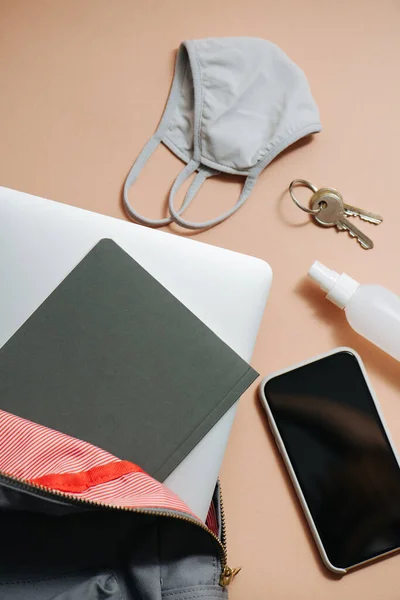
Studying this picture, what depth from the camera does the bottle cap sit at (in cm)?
53

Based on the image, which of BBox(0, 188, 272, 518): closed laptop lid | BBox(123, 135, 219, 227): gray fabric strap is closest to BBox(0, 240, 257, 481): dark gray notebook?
BBox(0, 188, 272, 518): closed laptop lid

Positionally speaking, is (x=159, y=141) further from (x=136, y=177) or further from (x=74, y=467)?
(x=74, y=467)

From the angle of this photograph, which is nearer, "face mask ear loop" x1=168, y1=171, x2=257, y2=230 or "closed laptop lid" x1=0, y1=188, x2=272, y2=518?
"closed laptop lid" x1=0, y1=188, x2=272, y2=518

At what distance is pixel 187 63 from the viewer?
23.2 inches

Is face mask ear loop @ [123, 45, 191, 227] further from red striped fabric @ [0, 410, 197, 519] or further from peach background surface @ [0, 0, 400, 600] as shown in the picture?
red striped fabric @ [0, 410, 197, 519]

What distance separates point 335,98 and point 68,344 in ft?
1.36

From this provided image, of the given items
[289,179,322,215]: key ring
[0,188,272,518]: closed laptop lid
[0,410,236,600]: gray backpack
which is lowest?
Answer: [0,410,236,600]: gray backpack

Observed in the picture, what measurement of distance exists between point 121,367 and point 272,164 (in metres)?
0.30

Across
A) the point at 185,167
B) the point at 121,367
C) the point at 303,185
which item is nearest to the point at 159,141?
the point at 185,167

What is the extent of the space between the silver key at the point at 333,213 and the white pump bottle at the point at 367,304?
60mm

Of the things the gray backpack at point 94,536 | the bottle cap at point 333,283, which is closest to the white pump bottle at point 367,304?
the bottle cap at point 333,283

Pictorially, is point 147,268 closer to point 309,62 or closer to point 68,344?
point 68,344

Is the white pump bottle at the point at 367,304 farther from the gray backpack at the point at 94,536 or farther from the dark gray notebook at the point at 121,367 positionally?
the gray backpack at the point at 94,536

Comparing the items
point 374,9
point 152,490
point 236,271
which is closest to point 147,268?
point 236,271
